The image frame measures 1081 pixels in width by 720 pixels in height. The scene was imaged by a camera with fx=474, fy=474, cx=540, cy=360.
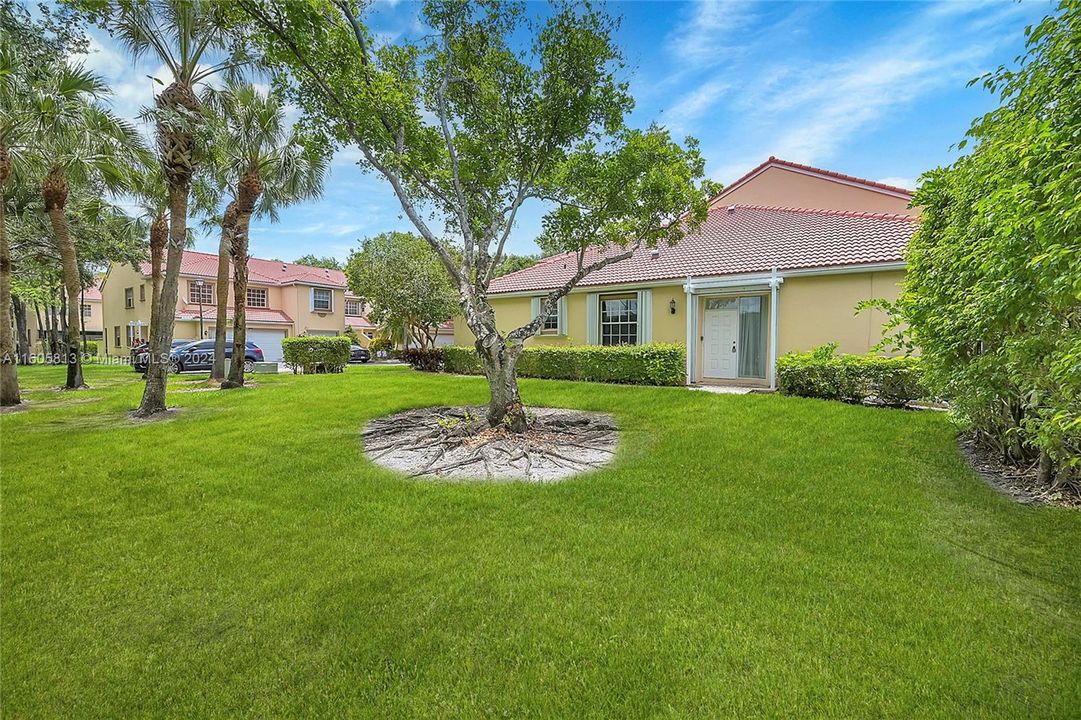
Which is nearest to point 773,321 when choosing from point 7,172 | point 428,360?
point 428,360

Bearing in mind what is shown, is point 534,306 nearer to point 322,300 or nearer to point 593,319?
point 593,319

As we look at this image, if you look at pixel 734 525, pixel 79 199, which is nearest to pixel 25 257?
pixel 79 199

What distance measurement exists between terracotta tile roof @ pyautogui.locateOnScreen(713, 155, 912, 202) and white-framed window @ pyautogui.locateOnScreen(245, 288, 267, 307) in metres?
29.7

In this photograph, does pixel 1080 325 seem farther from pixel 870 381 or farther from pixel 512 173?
pixel 512 173

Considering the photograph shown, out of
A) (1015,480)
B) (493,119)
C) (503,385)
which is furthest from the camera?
(493,119)

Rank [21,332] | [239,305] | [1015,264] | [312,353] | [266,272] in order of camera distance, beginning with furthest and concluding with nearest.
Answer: [266,272] < [21,332] < [312,353] < [239,305] < [1015,264]

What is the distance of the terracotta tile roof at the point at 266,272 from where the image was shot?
2977cm

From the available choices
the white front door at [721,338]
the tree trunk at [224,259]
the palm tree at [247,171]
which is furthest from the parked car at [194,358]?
the white front door at [721,338]

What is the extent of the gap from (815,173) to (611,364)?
920cm

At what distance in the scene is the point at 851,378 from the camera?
8133mm

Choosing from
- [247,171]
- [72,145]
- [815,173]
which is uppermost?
[815,173]

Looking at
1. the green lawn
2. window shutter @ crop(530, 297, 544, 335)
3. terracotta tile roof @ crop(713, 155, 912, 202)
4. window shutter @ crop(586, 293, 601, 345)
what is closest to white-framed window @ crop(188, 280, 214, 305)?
window shutter @ crop(530, 297, 544, 335)

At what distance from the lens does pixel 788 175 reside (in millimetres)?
15117

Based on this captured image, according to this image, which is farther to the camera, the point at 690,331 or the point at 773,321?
the point at 690,331
